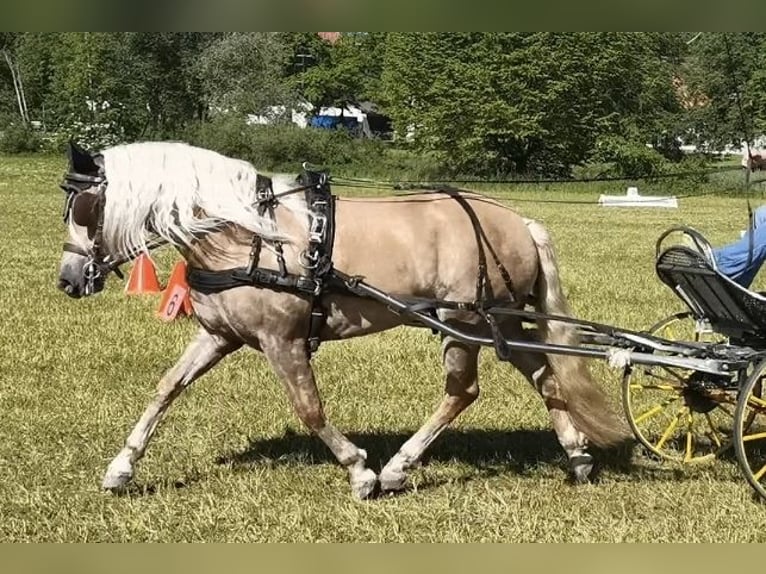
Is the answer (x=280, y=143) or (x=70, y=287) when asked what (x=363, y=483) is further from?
(x=280, y=143)

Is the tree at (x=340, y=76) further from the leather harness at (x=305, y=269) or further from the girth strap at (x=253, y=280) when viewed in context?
the girth strap at (x=253, y=280)

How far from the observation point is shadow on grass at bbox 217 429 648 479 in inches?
209

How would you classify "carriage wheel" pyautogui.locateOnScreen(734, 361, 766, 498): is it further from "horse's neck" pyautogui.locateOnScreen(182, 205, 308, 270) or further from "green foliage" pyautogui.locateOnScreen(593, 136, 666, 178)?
"green foliage" pyautogui.locateOnScreen(593, 136, 666, 178)

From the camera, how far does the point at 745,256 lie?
488 centimetres

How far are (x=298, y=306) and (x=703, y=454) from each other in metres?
2.66

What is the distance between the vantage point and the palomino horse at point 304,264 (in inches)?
172

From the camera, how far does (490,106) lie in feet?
137

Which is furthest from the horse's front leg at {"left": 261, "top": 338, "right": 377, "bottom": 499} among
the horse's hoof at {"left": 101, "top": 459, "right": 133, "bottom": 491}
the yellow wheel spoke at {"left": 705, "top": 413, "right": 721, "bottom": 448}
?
the yellow wheel spoke at {"left": 705, "top": 413, "right": 721, "bottom": 448}

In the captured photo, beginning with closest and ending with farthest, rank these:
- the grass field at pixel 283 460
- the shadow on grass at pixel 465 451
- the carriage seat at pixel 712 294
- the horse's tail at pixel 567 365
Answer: the grass field at pixel 283 460, the carriage seat at pixel 712 294, the horse's tail at pixel 567 365, the shadow on grass at pixel 465 451

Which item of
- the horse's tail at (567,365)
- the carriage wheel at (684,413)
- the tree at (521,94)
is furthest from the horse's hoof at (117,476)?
the tree at (521,94)

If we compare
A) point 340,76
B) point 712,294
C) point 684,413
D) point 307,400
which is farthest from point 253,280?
point 340,76

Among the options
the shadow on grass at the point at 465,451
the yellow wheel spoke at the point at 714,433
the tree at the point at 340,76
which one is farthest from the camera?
the tree at the point at 340,76

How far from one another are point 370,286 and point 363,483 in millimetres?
977
